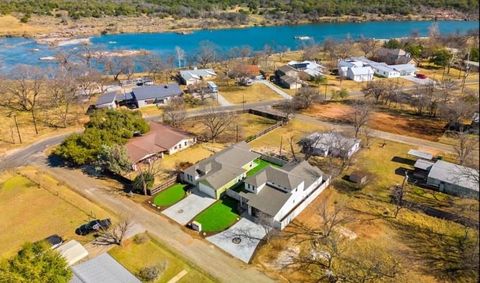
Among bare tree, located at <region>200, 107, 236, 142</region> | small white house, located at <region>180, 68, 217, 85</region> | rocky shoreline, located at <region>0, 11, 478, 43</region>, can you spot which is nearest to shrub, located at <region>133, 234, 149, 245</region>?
bare tree, located at <region>200, 107, 236, 142</region>

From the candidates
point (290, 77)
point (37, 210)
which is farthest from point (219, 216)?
point (290, 77)

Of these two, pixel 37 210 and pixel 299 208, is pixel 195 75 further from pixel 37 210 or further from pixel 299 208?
pixel 299 208

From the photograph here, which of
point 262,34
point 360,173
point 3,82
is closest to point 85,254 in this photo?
point 360,173

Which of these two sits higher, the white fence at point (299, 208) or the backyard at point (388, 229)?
the white fence at point (299, 208)

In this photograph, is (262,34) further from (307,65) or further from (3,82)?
(3,82)

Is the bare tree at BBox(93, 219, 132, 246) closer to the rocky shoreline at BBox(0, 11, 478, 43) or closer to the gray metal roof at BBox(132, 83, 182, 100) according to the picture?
the gray metal roof at BBox(132, 83, 182, 100)

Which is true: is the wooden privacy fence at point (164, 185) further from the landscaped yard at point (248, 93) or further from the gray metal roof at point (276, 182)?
the landscaped yard at point (248, 93)

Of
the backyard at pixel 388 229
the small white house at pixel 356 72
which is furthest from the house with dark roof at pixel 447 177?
the small white house at pixel 356 72
